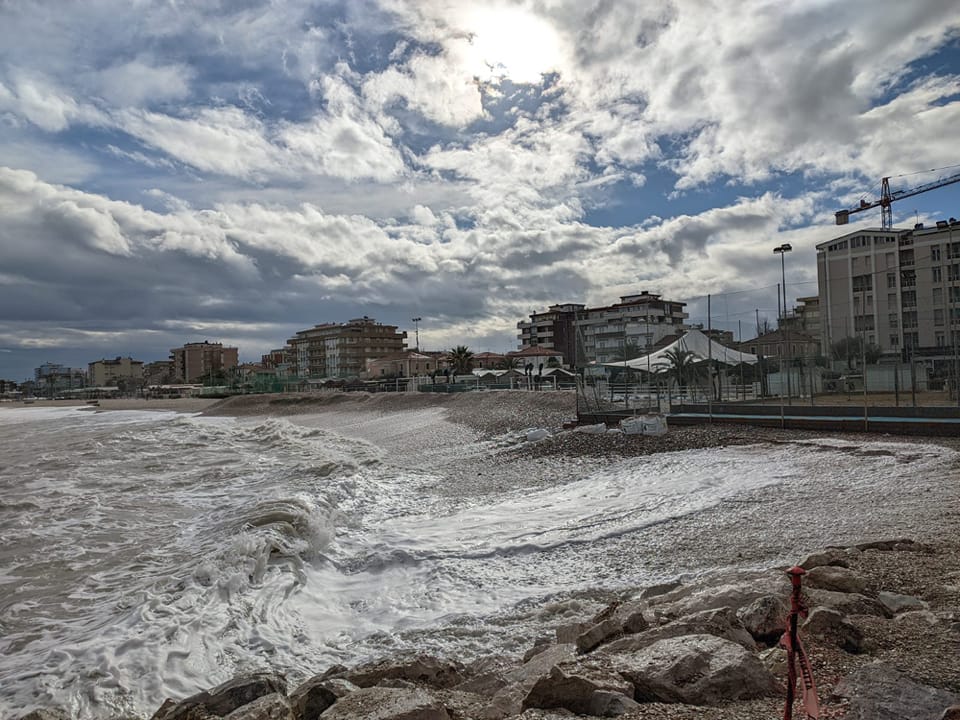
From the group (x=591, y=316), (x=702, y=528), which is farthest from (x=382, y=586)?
(x=591, y=316)

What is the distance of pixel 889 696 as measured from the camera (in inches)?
121

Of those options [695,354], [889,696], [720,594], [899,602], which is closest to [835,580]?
[899,602]

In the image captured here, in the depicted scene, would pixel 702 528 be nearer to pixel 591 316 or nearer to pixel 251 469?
pixel 251 469

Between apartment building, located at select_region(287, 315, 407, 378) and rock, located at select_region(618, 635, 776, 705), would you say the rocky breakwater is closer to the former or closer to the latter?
rock, located at select_region(618, 635, 776, 705)

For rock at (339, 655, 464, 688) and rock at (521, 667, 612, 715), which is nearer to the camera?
rock at (521, 667, 612, 715)

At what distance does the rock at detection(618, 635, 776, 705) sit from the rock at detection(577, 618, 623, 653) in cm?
80

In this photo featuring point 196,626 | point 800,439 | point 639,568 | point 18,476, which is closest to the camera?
point 196,626

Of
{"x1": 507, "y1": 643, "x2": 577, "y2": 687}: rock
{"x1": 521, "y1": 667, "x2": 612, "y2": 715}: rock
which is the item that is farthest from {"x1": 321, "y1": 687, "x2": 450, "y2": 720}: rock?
{"x1": 507, "y1": 643, "x2": 577, "y2": 687}: rock

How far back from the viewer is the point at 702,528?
860cm

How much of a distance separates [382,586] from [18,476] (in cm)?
1518

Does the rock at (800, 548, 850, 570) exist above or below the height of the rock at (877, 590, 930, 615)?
below

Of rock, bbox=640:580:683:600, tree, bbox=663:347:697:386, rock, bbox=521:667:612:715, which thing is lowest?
rock, bbox=640:580:683:600

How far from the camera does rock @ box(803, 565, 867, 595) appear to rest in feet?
16.8

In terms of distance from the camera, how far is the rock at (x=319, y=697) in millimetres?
4164
